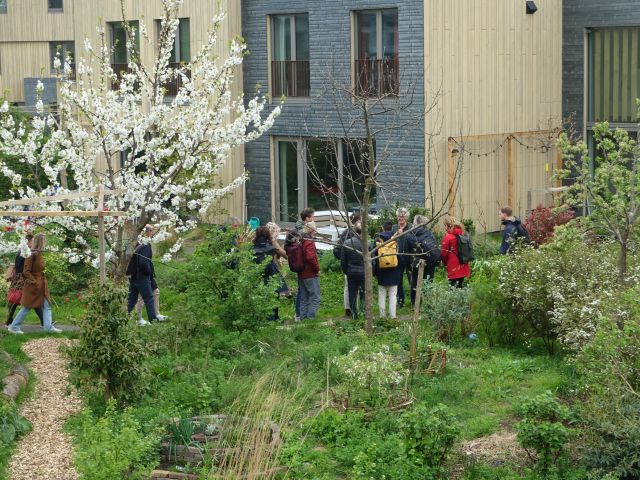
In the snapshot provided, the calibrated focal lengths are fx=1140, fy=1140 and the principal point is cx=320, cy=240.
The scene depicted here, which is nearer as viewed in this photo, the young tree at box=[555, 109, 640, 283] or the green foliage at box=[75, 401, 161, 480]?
the green foliage at box=[75, 401, 161, 480]

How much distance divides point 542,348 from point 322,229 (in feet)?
33.4

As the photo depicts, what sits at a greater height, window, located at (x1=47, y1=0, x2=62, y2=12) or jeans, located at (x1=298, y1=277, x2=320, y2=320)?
window, located at (x1=47, y1=0, x2=62, y2=12)

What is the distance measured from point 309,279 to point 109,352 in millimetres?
5349

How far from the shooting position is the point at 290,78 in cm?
2683

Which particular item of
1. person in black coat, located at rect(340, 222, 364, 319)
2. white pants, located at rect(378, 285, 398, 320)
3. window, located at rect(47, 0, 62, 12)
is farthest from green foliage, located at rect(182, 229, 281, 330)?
window, located at rect(47, 0, 62, 12)

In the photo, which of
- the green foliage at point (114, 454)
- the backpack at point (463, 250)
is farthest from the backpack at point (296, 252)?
the green foliage at point (114, 454)

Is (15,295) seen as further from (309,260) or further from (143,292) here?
(309,260)

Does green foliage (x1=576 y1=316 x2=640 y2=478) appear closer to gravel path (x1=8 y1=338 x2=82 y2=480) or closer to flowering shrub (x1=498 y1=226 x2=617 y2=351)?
flowering shrub (x1=498 y1=226 x2=617 y2=351)

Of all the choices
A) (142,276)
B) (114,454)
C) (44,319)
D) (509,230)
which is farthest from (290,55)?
(114,454)

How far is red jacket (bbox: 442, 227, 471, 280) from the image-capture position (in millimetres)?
18078

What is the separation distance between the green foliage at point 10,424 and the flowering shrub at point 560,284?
6.25 metres

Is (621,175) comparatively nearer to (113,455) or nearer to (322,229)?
(113,455)

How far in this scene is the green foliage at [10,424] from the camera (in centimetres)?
1212

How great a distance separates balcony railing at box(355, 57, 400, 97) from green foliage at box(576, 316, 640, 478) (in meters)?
13.0
